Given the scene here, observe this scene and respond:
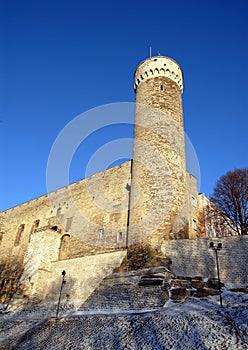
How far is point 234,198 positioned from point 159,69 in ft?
32.6

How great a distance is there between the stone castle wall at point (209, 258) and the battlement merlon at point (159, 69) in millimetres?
10918

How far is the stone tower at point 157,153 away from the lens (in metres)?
14.3

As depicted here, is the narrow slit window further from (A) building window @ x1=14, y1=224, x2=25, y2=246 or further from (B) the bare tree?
(A) building window @ x1=14, y1=224, x2=25, y2=246

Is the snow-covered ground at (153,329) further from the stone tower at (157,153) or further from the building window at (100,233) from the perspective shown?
the building window at (100,233)

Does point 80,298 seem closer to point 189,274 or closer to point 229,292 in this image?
point 189,274

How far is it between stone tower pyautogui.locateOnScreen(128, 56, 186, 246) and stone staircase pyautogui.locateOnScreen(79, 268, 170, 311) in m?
1.91

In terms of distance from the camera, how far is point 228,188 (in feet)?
67.6

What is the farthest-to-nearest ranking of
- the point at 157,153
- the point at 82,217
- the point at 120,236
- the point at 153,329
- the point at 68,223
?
the point at 68,223 < the point at 82,217 < the point at 120,236 < the point at 157,153 < the point at 153,329

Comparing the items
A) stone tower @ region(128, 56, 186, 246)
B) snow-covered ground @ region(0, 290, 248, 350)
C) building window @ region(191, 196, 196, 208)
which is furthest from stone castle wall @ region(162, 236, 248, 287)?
building window @ region(191, 196, 196, 208)

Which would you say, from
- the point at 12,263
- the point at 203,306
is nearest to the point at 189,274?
the point at 203,306

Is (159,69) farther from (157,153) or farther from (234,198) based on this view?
(234,198)

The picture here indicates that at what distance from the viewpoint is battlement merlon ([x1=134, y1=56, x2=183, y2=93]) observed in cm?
1877

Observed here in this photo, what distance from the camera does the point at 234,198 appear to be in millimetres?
19969

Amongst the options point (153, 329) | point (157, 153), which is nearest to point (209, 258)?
point (153, 329)
